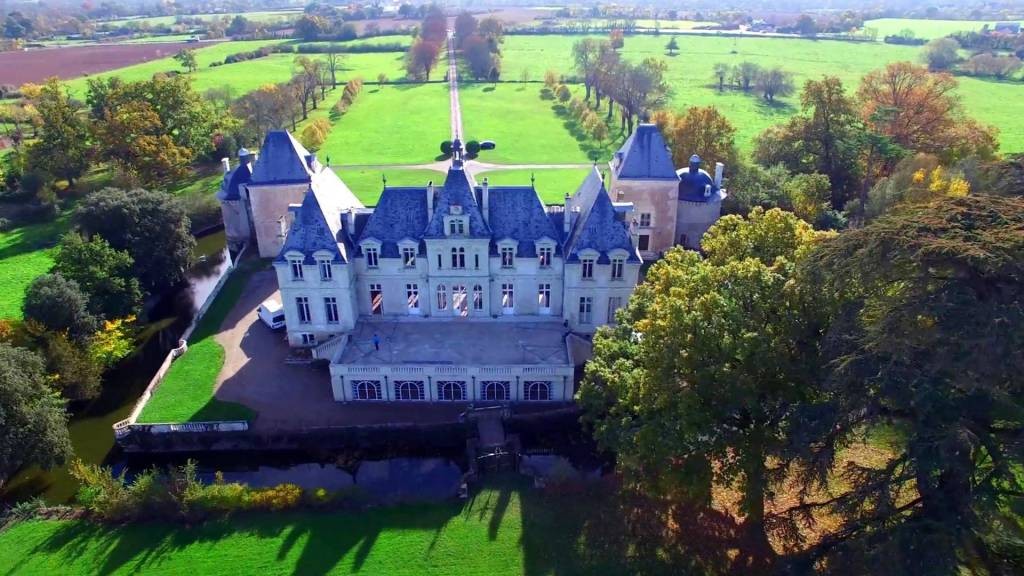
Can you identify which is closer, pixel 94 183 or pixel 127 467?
A: pixel 127 467

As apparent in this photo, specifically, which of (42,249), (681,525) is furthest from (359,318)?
(42,249)

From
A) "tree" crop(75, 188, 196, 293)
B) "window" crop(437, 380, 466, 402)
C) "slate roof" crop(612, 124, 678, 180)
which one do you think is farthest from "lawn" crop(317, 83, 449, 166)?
"window" crop(437, 380, 466, 402)

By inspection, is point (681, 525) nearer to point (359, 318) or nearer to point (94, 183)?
point (359, 318)

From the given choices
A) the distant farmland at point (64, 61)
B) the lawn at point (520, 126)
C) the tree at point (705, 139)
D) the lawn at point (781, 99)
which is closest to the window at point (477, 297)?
the tree at point (705, 139)

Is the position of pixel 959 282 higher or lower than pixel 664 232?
higher

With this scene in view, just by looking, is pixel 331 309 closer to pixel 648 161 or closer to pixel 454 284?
pixel 454 284

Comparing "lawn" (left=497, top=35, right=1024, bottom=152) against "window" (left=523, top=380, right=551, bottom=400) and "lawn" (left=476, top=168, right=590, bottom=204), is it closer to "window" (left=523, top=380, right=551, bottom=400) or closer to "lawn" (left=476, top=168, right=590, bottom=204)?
"lawn" (left=476, top=168, right=590, bottom=204)

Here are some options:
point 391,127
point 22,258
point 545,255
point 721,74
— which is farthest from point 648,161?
point 721,74
